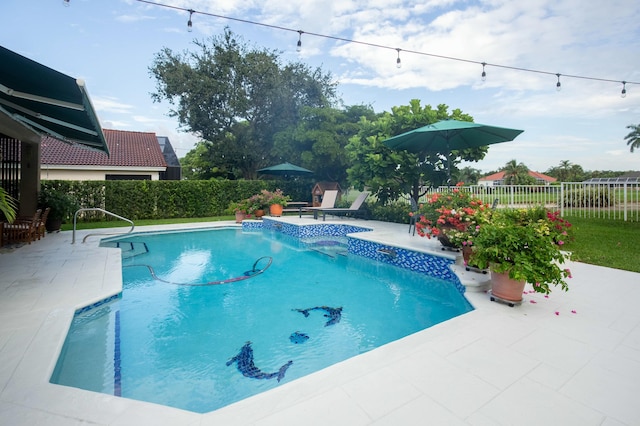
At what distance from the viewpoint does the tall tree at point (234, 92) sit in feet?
63.2

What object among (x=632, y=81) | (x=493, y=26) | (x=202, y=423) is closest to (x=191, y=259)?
(x=202, y=423)

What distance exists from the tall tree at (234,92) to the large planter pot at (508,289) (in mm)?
17640

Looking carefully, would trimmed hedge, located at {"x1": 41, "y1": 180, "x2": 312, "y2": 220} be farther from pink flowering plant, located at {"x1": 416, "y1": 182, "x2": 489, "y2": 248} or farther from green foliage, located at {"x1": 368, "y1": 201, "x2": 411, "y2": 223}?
pink flowering plant, located at {"x1": 416, "y1": 182, "x2": 489, "y2": 248}

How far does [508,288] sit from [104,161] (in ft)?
69.6

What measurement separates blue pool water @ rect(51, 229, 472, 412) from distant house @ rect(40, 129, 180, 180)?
13.3 m

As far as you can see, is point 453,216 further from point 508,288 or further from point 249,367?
point 249,367

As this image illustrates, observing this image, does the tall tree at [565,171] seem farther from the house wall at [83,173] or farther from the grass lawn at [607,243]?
the house wall at [83,173]

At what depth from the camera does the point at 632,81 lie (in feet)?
29.9

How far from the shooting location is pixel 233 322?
13.9ft

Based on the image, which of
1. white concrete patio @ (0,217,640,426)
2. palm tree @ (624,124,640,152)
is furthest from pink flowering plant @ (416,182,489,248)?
palm tree @ (624,124,640,152)

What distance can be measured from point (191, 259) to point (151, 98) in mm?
16373

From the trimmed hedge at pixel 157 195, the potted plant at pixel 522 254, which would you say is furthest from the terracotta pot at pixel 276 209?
the potted plant at pixel 522 254

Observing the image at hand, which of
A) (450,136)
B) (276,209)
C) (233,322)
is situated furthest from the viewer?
(276,209)

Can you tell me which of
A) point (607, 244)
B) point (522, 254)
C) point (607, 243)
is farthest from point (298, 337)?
point (607, 243)
